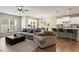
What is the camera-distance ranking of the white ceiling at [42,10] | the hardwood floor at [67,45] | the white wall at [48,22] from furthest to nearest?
the white wall at [48,22], the hardwood floor at [67,45], the white ceiling at [42,10]

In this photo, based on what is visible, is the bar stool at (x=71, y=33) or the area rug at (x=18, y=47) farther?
the bar stool at (x=71, y=33)

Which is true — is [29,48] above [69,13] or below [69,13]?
below

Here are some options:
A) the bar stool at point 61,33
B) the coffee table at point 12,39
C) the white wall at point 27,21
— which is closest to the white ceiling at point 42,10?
the white wall at point 27,21

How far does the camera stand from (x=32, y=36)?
84.8 inches

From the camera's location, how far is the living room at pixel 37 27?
2020 millimetres

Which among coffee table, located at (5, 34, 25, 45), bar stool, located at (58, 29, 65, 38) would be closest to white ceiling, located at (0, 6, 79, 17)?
bar stool, located at (58, 29, 65, 38)

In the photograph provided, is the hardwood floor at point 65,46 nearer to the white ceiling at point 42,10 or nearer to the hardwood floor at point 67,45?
the hardwood floor at point 67,45

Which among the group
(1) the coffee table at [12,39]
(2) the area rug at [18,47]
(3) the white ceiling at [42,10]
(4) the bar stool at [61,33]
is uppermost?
(3) the white ceiling at [42,10]

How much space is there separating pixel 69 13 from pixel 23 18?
1258 millimetres

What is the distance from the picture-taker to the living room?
2.02 meters

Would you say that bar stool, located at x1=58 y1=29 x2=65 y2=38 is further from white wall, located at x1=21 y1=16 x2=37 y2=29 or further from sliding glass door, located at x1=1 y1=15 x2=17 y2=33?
sliding glass door, located at x1=1 y1=15 x2=17 y2=33
